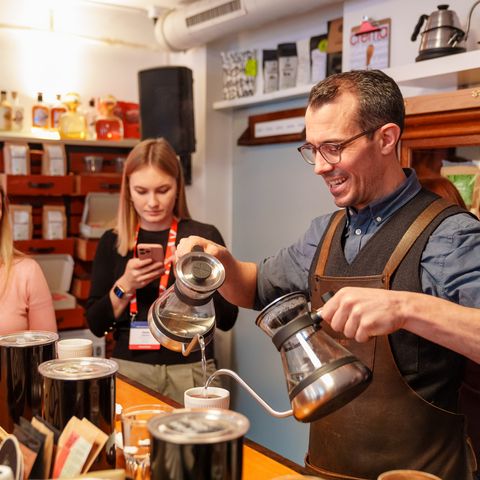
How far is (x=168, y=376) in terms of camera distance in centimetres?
257

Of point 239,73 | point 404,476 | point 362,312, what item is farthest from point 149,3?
point 404,476

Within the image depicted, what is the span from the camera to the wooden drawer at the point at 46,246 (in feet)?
13.5

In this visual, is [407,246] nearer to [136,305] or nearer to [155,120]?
[136,305]

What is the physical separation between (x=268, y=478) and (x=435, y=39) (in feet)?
6.61

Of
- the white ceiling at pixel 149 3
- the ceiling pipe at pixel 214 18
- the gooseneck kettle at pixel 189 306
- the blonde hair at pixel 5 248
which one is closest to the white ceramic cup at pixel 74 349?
the gooseneck kettle at pixel 189 306

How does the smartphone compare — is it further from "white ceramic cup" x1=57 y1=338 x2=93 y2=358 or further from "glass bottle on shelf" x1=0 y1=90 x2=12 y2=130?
"glass bottle on shelf" x1=0 y1=90 x2=12 y2=130

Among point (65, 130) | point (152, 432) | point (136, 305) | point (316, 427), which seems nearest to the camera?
point (152, 432)

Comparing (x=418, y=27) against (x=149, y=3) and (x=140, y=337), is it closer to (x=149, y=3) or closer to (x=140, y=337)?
(x=140, y=337)

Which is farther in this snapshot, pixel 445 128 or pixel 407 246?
pixel 445 128

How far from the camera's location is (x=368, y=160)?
1713 mm

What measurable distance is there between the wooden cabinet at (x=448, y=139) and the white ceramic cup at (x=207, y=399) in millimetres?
1463

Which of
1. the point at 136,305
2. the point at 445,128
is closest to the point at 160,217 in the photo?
the point at 136,305

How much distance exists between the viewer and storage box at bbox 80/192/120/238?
13.9 feet

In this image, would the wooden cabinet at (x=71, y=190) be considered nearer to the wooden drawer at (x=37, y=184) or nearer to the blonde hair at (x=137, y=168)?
the wooden drawer at (x=37, y=184)
